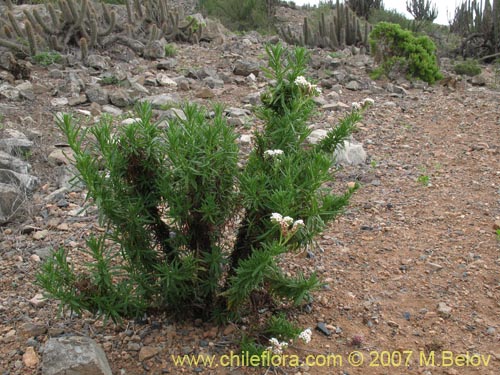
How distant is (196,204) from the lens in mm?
2543

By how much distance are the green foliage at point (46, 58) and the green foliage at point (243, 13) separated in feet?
28.6

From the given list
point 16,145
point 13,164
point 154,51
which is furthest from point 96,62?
point 13,164

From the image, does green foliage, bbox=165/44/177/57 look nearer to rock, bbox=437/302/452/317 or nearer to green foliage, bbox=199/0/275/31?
rock, bbox=437/302/452/317

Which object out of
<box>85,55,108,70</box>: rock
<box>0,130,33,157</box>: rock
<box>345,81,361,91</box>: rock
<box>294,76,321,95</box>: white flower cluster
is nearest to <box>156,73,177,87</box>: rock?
<box>85,55,108,70</box>: rock

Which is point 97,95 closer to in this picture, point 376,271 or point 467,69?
point 376,271

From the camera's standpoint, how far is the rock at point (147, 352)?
2.69 meters

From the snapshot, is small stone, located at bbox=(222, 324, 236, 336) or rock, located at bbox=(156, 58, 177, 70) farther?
rock, located at bbox=(156, 58, 177, 70)

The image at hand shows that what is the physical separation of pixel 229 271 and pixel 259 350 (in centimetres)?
43

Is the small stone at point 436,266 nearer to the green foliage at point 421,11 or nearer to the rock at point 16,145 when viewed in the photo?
the rock at point 16,145

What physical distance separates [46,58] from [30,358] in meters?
5.75

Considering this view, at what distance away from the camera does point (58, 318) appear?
2.91 metres

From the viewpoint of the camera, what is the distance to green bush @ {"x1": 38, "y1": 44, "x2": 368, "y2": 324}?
2.40 metres

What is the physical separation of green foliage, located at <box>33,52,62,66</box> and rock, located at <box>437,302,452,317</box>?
6148 millimetres

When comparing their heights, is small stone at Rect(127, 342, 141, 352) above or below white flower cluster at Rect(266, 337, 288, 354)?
below
